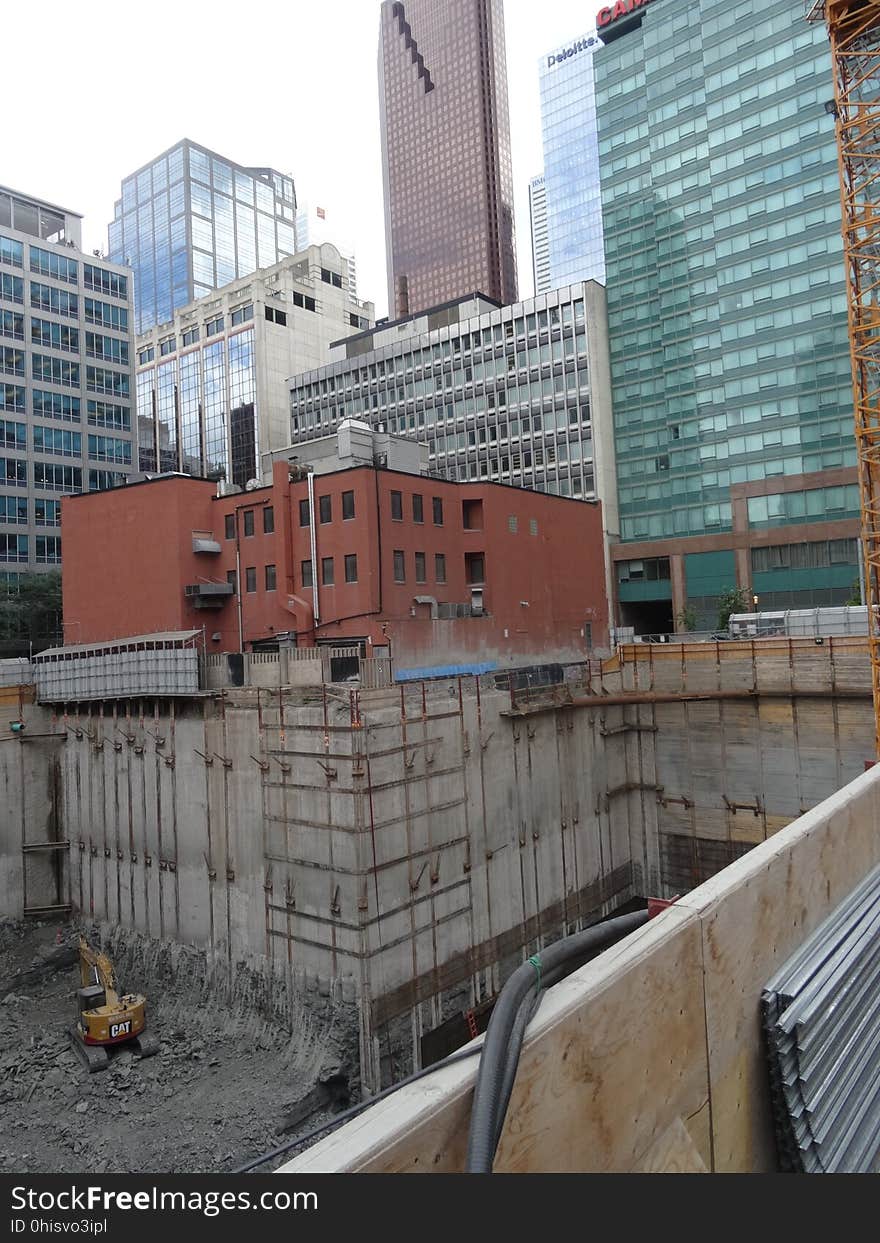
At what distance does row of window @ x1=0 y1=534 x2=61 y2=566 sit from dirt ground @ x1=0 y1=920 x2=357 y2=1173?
60130 mm

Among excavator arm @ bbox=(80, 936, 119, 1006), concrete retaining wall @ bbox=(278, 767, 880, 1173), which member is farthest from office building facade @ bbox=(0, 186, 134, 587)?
concrete retaining wall @ bbox=(278, 767, 880, 1173)

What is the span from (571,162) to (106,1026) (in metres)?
183

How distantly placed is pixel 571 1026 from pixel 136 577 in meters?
42.0

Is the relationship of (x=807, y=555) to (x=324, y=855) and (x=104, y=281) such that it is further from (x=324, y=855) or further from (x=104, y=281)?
(x=104, y=281)

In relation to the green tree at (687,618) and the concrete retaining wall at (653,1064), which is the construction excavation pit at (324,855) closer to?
the concrete retaining wall at (653,1064)

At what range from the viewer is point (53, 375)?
84.9m

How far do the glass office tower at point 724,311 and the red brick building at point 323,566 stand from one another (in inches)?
1677

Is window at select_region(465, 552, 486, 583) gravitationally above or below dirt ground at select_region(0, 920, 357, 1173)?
above

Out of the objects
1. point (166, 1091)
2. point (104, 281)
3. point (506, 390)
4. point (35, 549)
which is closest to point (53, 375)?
point (104, 281)

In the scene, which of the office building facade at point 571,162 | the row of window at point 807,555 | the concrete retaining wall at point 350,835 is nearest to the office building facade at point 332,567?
the concrete retaining wall at point 350,835

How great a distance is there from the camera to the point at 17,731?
1380 inches

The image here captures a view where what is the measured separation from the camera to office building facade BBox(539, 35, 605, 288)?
545ft

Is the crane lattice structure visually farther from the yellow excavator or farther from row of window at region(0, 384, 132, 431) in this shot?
row of window at region(0, 384, 132, 431)
